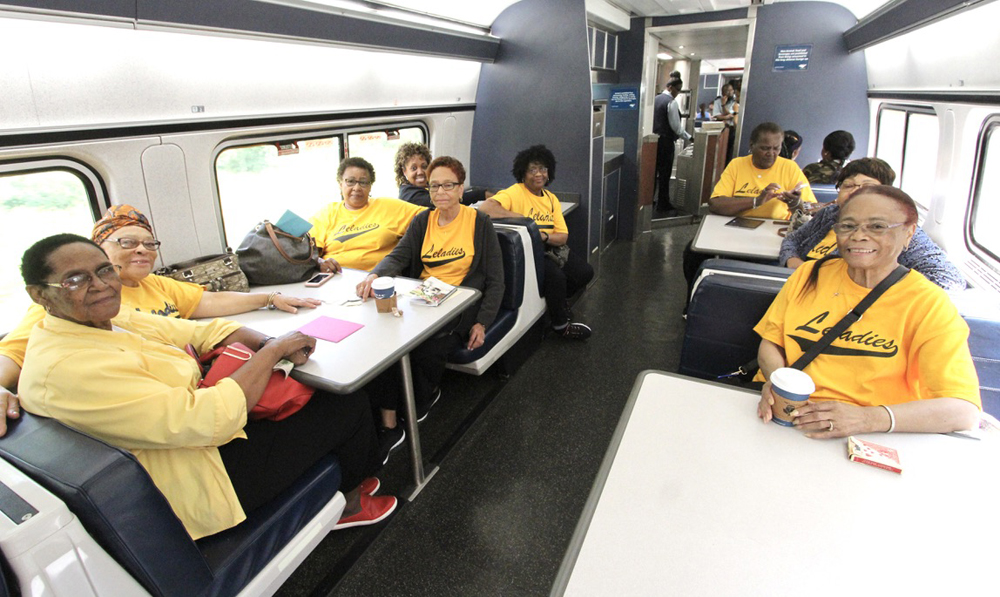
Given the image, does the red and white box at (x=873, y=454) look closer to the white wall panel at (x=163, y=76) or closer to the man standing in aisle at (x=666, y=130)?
the white wall panel at (x=163, y=76)

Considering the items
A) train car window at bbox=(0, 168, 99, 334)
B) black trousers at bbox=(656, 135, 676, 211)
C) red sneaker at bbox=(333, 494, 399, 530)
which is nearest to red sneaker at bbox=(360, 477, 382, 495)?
red sneaker at bbox=(333, 494, 399, 530)

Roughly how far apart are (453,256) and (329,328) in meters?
1.10

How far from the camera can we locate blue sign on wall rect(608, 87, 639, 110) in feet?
21.1

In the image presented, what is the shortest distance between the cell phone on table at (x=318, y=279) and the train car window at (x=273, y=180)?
640mm

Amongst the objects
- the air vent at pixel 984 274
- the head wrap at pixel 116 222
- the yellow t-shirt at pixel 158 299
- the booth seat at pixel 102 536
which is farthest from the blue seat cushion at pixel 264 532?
the air vent at pixel 984 274

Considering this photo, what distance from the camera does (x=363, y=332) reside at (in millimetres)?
2305

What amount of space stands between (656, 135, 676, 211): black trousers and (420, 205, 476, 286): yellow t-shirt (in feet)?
18.5

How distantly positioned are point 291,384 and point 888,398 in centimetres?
212

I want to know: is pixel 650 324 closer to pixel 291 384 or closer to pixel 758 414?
pixel 758 414

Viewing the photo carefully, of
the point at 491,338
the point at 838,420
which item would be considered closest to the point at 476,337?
the point at 491,338

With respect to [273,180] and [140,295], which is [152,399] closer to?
[140,295]

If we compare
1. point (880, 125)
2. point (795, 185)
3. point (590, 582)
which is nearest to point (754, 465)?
point (590, 582)

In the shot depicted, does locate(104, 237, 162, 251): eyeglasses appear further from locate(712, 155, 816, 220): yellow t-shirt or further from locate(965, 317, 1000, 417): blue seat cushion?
locate(712, 155, 816, 220): yellow t-shirt

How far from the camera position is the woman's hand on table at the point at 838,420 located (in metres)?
1.45
